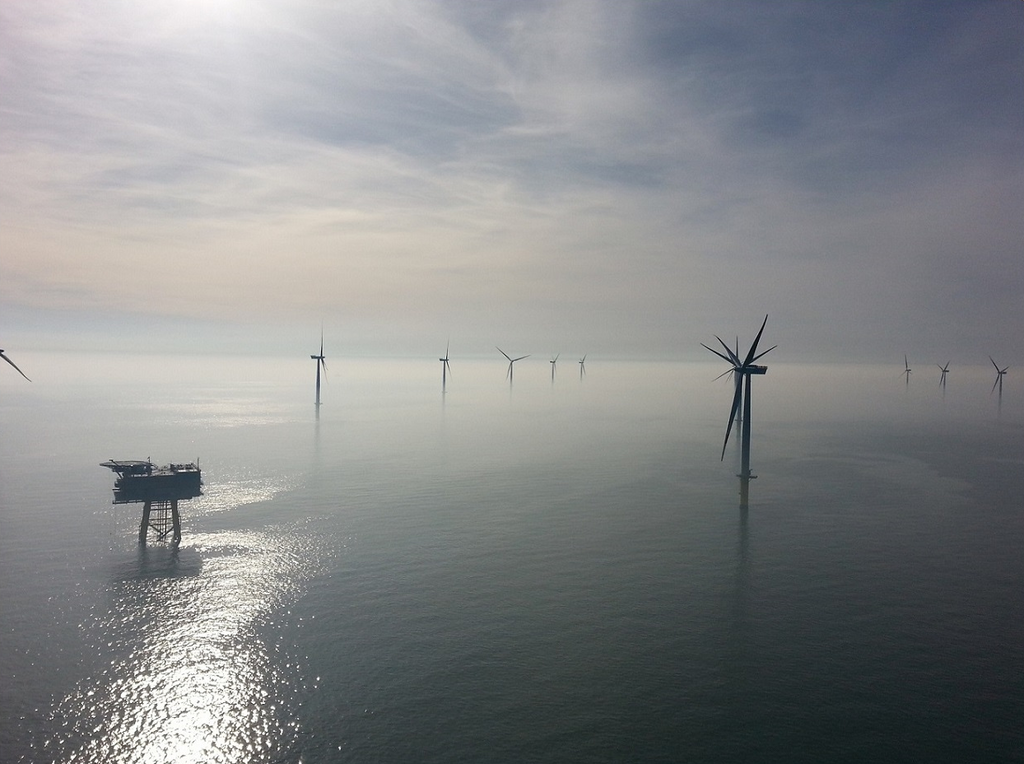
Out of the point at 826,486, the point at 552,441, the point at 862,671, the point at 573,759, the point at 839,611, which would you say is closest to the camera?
the point at 573,759

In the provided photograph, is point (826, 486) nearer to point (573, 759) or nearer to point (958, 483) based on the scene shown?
point (958, 483)

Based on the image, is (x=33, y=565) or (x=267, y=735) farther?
(x=33, y=565)

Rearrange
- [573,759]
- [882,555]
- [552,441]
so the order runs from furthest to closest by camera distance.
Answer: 1. [552,441]
2. [882,555]
3. [573,759]

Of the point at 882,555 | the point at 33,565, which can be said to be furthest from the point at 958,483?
the point at 33,565

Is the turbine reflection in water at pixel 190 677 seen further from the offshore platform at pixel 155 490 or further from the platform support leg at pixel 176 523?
the offshore platform at pixel 155 490

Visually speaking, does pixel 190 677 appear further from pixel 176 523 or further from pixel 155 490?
pixel 155 490

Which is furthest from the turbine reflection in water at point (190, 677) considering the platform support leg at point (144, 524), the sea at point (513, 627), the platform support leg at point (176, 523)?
the platform support leg at point (144, 524)

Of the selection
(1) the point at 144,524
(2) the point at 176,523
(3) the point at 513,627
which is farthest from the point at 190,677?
(1) the point at 144,524
